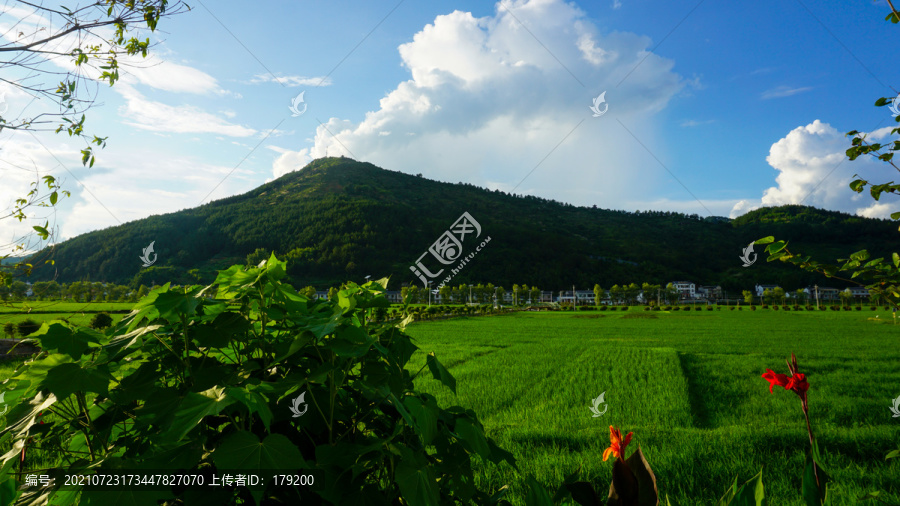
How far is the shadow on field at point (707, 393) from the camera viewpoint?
650 centimetres

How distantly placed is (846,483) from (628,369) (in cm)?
759

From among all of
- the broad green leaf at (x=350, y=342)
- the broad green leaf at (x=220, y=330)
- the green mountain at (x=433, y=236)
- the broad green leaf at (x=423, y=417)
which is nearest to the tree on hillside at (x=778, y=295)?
the green mountain at (x=433, y=236)

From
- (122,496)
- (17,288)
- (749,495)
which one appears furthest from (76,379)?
(17,288)

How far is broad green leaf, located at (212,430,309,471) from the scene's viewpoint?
820mm

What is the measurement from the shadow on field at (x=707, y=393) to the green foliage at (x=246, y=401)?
617 cm

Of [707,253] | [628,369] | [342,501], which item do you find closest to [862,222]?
[707,253]

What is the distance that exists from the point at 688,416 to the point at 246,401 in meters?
6.92

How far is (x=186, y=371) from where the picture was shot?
3.84ft

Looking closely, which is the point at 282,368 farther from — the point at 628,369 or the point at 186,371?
the point at 628,369

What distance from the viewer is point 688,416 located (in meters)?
6.10

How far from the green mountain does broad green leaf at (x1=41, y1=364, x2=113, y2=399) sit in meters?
44.0
